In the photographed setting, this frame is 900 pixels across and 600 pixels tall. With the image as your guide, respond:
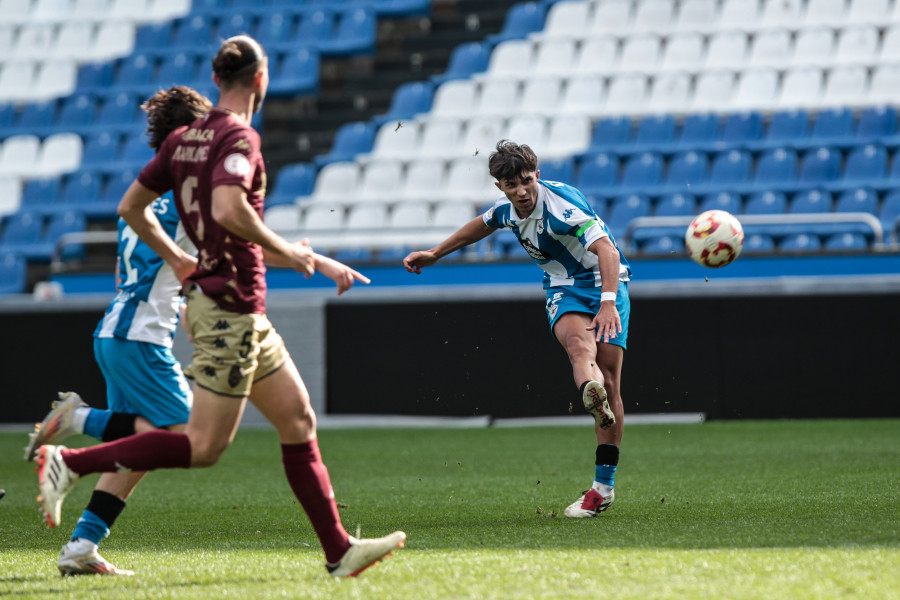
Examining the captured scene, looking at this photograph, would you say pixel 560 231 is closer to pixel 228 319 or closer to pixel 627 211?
pixel 228 319

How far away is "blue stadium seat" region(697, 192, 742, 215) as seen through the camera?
43.6ft

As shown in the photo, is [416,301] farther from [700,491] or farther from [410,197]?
[700,491]

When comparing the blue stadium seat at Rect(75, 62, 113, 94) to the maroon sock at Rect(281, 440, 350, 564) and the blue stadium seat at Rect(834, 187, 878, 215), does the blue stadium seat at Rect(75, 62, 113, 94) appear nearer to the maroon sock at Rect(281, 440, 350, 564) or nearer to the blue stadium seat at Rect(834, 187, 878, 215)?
the blue stadium seat at Rect(834, 187, 878, 215)

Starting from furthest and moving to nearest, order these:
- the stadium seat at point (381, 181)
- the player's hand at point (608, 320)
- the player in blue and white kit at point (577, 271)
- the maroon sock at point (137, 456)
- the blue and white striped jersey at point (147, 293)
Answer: the stadium seat at point (381, 181) < the player in blue and white kit at point (577, 271) < the player's hand at point (608, 320) < the blue and white striped jersey at point (147, 293) < the maroon sock at point (137, 456)

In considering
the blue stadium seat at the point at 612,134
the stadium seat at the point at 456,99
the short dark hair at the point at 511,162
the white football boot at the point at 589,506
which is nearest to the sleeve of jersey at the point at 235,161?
the short dark hair at the point at 511,162

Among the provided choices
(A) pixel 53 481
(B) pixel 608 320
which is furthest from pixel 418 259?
(A) pixel 53 481

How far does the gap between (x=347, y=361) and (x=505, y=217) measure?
629 centimetres

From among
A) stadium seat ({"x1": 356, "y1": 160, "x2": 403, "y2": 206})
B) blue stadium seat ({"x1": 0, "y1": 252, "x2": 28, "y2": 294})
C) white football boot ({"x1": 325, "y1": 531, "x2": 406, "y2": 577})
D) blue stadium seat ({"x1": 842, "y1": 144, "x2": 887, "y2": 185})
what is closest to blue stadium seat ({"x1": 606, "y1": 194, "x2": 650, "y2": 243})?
blue stadium seat ({"x1": 842, "y1": 144, "x2": 887, "y2": 185})

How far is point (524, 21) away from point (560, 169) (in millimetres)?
4105

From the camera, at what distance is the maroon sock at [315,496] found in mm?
4008

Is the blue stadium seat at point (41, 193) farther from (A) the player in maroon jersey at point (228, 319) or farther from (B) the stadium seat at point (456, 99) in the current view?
(A) the player in maroon jersey at point (228, 319)

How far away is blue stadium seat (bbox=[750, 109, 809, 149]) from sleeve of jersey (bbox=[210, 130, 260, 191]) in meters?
11.4

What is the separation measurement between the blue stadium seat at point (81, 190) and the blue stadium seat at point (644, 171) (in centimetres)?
806

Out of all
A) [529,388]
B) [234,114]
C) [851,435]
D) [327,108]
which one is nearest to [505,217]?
[234,114]
